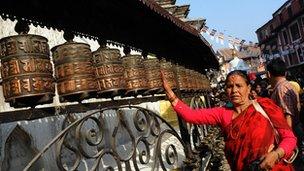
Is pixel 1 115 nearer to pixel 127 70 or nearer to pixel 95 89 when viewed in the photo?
pixel 95 89

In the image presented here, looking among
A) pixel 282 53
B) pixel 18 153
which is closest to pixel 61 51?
pixel 18 153

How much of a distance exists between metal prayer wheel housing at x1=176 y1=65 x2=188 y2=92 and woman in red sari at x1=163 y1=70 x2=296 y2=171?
394 centimetres

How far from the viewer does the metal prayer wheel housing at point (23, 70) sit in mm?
3295

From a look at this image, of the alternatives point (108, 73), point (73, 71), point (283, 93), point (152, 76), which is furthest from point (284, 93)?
point (73, 71)

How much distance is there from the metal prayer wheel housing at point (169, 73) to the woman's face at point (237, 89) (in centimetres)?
273

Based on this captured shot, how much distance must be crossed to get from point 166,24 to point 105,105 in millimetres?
2329

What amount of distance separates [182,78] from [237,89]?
440 cm

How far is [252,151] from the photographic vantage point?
3660 millimetres

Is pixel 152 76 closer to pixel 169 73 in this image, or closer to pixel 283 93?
pixel 169 73

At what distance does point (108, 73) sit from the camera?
14.3 ft

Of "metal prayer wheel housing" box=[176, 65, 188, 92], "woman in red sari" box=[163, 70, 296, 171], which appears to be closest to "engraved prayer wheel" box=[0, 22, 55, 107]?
"woman in red sari" box=[163, 70, 296, 171]

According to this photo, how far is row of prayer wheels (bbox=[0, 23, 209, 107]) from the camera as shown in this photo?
332cm

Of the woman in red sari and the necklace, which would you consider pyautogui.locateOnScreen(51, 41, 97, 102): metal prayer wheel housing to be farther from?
the necklace

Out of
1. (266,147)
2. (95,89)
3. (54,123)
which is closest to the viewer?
(266,147)
